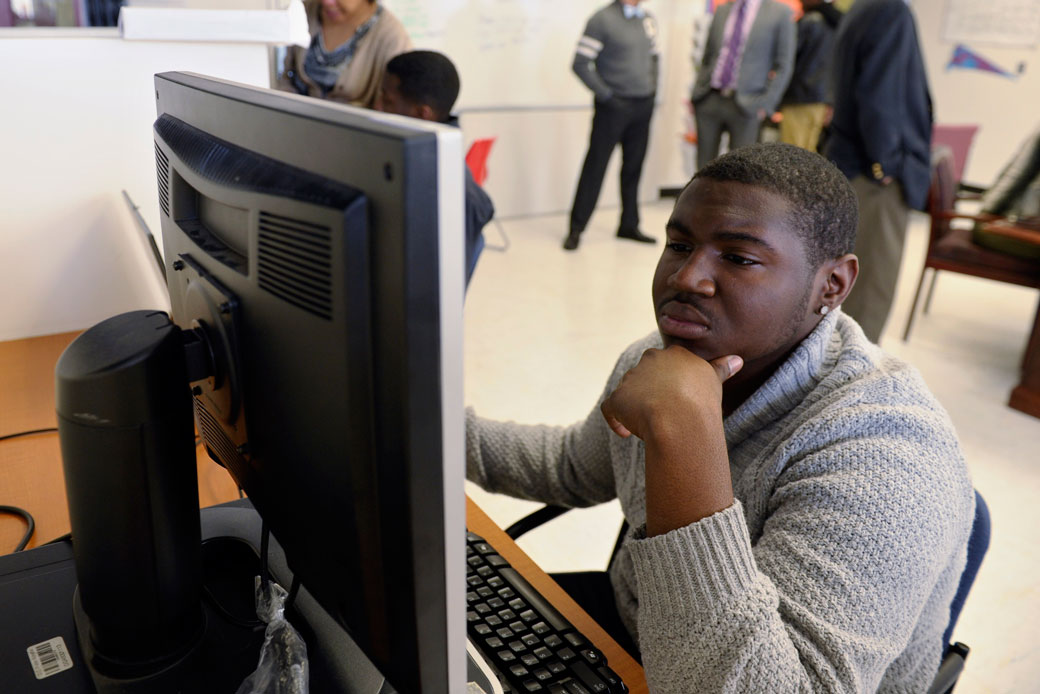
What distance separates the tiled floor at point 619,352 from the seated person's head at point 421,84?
99 cm

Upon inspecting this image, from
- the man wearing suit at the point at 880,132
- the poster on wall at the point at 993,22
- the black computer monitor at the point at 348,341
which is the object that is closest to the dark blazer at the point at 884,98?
the man wearing suit at the point at 880,132

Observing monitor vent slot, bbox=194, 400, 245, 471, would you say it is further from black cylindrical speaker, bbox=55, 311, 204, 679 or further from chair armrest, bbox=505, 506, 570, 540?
chair armrest, bbox=505, 506, 570, 540

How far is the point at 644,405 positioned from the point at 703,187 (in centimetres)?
26

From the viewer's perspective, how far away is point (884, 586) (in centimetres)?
72

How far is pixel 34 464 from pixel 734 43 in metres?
4.72

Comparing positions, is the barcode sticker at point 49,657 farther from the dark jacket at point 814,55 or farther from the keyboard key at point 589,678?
the dark jacket at point 814,55

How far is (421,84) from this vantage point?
2373mm

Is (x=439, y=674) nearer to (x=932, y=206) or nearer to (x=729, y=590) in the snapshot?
(x=729, y=590)

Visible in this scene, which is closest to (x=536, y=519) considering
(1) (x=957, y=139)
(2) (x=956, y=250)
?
(2) (x=956, y=250)

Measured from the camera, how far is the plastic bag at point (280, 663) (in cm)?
62

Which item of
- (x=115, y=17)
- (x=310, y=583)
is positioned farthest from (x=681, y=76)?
(x=310, y=583)

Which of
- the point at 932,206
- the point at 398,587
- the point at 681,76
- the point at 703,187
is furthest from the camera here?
the point at 681,76

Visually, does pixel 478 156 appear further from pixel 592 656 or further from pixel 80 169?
pixel 592 656

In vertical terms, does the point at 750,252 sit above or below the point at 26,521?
above
